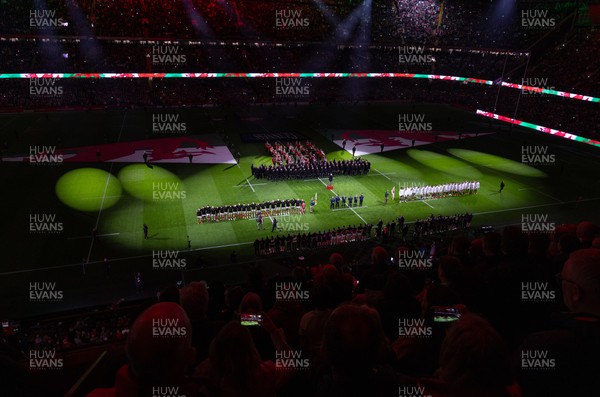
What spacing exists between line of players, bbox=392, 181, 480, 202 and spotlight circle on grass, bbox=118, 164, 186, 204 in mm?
15846

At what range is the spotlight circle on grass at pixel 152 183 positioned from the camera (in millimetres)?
28922

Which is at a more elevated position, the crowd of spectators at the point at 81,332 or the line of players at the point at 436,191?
the line of players at the point at 436,191

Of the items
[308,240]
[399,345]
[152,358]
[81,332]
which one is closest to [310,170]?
[308,240]

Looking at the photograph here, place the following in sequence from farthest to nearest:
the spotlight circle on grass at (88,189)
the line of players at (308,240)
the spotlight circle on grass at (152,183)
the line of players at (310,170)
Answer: the line of players at (310,170) → the spotlight circle on grass at (152,183) → the spotlight circle on grass at (88,189) → the line of players at (308,240)

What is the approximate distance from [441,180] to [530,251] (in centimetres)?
2772

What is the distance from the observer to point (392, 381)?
3.17 m

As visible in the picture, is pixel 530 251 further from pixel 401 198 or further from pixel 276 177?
pixel 276 177

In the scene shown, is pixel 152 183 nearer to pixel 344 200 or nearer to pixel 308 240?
pixel 344 200

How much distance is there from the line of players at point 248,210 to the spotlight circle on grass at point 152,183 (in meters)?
3.86

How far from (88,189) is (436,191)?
25300 mm

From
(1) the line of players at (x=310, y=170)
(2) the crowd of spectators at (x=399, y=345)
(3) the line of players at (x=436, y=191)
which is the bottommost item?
(3) the line of players at (x=436, y=191)

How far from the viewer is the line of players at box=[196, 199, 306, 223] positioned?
25609mm

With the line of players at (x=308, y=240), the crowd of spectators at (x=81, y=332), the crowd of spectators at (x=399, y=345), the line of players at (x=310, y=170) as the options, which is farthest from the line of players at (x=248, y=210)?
the crowd of spectators at (x=399, y=345)

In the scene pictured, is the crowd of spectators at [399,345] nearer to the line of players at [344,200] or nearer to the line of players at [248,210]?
the line of players at [248,210]
